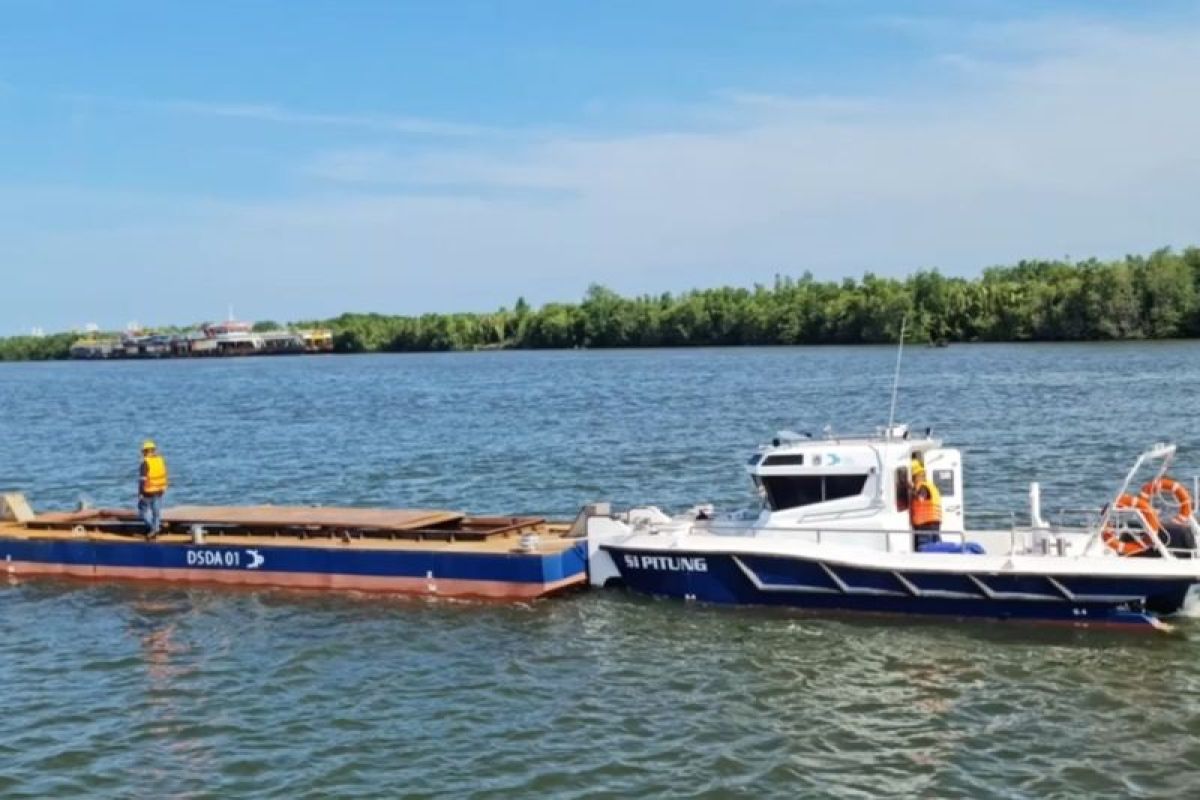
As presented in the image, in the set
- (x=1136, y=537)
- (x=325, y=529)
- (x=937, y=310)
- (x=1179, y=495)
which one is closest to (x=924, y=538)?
(x=1136, y=537)

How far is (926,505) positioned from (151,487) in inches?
550

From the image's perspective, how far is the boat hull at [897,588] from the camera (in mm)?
18672

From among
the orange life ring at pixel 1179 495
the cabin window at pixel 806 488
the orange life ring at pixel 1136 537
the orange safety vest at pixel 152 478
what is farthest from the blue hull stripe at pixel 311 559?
the orange life ring at pixel 1179 495

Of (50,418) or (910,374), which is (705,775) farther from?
(910,374)

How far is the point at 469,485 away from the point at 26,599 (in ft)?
51.7

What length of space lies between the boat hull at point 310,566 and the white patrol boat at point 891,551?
118 cm

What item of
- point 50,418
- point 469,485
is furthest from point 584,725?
point 50,418

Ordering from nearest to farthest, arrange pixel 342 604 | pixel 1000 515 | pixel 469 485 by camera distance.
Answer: pixel 342 604, pixel 1000 515, pixel 469 485

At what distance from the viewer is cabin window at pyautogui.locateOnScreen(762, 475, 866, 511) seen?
20.2 meters

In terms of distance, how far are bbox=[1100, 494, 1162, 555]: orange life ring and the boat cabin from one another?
2.22 m

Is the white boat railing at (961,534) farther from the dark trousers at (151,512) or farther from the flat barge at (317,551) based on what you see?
the dark trousers at (151,512)

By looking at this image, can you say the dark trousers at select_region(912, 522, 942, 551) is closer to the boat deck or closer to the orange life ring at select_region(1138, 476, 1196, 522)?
the orange life ring at select_region(1138, 476, 1196, 522)

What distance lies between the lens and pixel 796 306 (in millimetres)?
164125

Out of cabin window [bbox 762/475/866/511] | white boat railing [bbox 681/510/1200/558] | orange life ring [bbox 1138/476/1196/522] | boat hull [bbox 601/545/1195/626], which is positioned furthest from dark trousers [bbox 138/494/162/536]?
orange life ring [bbox 1138/476/1196/522]
